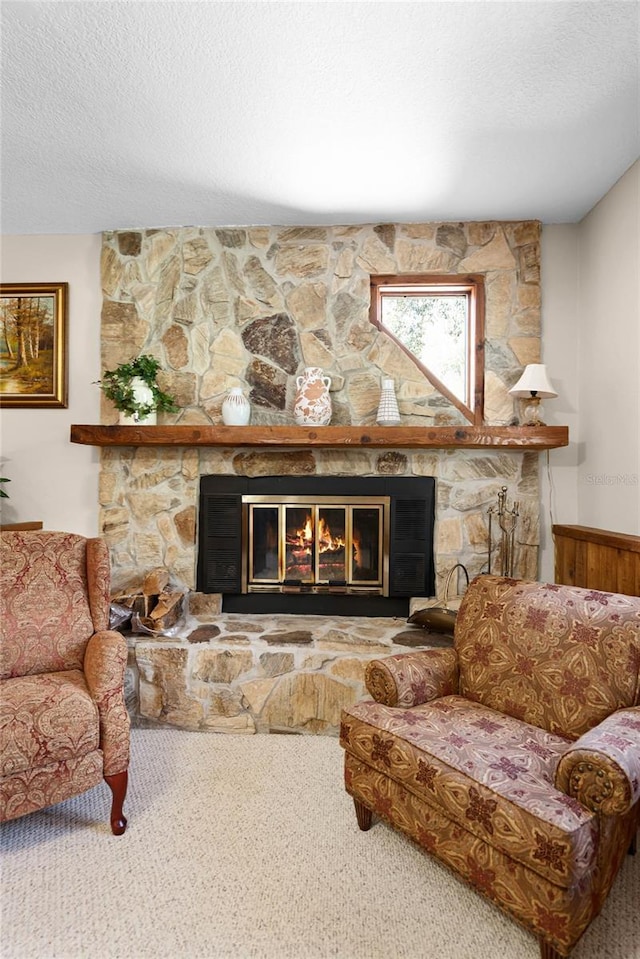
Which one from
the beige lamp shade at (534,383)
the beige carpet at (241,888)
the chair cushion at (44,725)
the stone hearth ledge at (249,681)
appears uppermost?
the beige lamp shade at (534,383)

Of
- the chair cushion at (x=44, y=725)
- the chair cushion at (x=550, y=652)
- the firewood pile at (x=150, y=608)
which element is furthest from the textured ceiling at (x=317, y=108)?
the chair cushion at (x=44, y=725)

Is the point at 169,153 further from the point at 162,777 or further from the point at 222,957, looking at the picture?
the point at 222,957

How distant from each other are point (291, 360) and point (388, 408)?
648 mm

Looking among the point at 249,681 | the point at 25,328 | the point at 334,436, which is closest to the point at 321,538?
the point at 334,436

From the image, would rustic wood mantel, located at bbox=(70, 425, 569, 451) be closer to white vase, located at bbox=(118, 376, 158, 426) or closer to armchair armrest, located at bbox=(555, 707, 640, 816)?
white vase, located at bbox=(118, 376, 158, 426)

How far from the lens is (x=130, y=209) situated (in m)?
2.97

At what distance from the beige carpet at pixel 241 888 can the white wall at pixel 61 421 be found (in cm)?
174

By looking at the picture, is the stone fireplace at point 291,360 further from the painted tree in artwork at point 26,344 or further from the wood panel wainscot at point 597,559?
the painted tree in artwork at point 26,344

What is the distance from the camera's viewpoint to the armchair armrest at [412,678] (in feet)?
6.25

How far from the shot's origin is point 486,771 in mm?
1487

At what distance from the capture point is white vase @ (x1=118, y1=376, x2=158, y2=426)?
3.05m

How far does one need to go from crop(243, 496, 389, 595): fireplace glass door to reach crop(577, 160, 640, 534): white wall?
46.5 inches

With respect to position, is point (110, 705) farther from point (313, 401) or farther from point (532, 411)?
point (532, 411)

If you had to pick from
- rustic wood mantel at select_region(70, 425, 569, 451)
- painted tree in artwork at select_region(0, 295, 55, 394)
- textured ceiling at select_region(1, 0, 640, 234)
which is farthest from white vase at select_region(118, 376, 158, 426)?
textured ceiling at select_region(1, 0, 640, 234)
